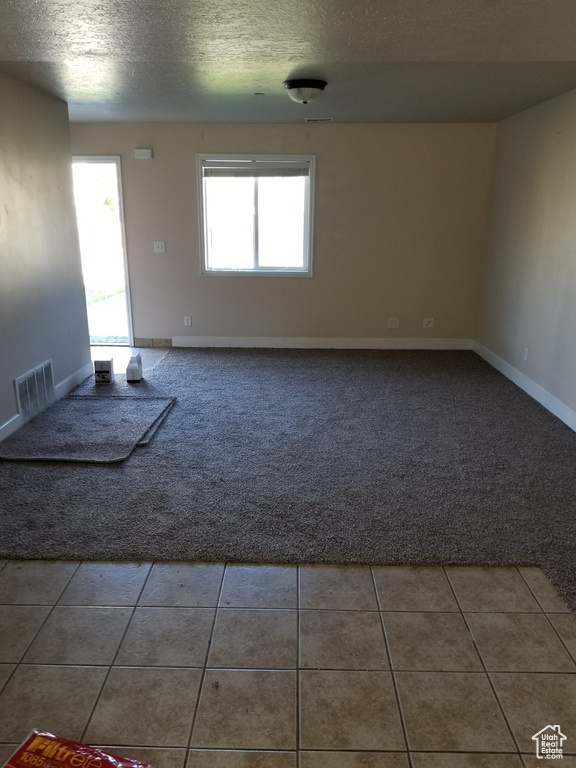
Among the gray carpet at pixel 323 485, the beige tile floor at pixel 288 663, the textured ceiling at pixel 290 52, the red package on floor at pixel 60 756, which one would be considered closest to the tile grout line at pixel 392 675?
the beige tile floor at pixel 288 663

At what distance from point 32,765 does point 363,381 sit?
3831 mm

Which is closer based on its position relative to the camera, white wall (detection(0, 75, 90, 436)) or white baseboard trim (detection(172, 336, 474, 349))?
white wall (detection(0, 75, 90, 436))

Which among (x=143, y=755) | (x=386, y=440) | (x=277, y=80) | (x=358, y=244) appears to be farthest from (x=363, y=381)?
(x=143, y=755)

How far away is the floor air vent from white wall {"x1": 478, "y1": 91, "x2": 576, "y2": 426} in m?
3.90

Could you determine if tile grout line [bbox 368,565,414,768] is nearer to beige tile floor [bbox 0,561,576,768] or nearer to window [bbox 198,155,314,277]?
beige tile floor [bbox 0,561,576,768]

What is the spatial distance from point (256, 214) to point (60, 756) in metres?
5.05

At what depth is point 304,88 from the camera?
11.7 ft

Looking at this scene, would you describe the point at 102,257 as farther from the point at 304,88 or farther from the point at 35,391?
the point at 304,88

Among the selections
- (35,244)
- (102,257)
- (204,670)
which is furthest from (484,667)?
(102,257)

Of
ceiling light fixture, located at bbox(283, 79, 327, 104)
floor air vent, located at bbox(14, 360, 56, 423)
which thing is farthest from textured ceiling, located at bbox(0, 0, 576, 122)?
floor air vent, located at bbox(14, 360, 56, 423)

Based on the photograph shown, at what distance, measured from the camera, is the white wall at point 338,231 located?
17.8ft

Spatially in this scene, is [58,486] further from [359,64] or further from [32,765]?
[359,64]

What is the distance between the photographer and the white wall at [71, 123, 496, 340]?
542cm

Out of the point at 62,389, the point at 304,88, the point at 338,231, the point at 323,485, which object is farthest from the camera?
the point at 338,231
